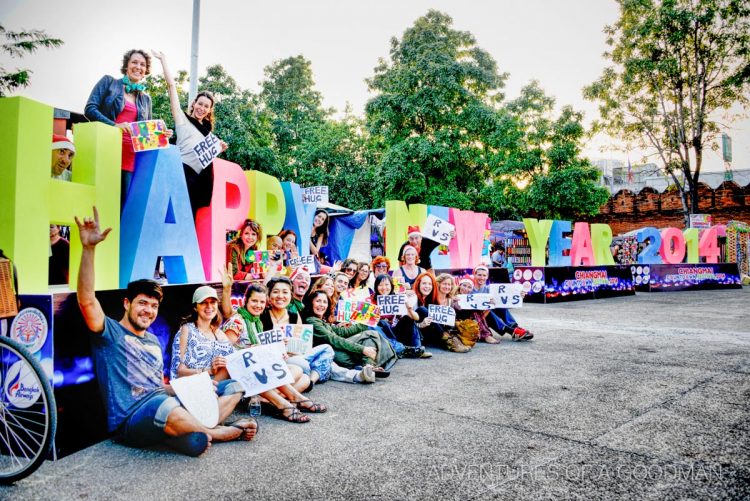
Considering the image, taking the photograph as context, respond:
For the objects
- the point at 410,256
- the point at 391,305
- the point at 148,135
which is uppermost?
the point at 148,135

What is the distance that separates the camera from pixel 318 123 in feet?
106

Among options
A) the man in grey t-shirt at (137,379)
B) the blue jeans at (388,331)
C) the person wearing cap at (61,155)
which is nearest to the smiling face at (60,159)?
the person wearing cap at (61,155)

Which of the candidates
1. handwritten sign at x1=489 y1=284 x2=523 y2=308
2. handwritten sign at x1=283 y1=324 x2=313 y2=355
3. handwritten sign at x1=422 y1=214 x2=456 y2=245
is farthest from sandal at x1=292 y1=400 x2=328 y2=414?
handwritten sign at x1=422 y1=214 x2=456 y2=245

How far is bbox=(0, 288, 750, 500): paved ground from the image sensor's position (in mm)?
2953

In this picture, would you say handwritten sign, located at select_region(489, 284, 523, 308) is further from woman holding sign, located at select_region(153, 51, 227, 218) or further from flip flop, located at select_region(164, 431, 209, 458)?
flip flop, located at select_region(164, 431, 209, 458)

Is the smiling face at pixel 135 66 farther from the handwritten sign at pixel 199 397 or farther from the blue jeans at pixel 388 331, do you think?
the blue jeans at pixel 388 331

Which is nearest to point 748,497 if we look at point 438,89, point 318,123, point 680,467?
point 680,467

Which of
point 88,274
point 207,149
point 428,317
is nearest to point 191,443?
point 88,274

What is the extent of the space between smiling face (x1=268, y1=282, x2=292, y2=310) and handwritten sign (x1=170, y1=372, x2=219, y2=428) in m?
1.48

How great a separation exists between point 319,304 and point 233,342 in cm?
143

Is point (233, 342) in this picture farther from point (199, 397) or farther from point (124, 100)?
point (124, 100)

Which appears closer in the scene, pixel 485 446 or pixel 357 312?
pixel 485 446

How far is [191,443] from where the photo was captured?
340 cm

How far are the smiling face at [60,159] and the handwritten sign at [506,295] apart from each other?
608cm
